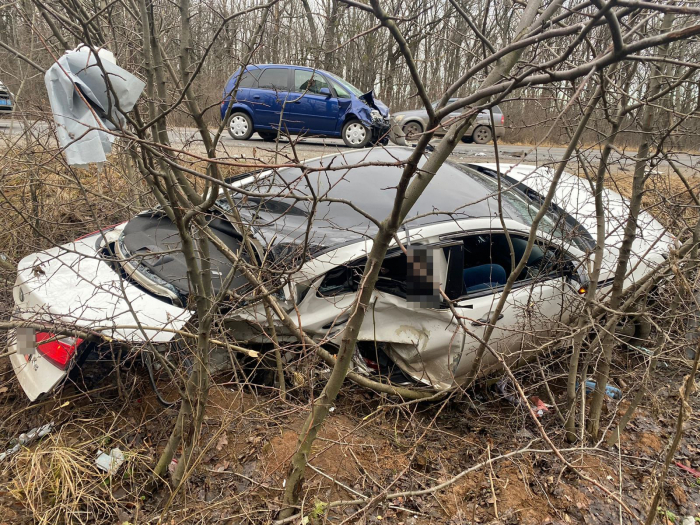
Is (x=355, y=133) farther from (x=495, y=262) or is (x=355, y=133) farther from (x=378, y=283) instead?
(x=378, y=283)

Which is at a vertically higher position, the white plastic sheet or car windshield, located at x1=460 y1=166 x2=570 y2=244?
the white plastic sheet

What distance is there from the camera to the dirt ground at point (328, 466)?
235 cm

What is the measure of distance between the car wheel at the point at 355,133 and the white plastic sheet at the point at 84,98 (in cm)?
788

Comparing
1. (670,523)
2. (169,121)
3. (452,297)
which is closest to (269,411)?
(452,297)

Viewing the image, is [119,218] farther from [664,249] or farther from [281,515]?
[664,249]

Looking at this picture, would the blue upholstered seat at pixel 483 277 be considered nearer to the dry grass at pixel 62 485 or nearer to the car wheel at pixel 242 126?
the dry grass at pixel 62 485

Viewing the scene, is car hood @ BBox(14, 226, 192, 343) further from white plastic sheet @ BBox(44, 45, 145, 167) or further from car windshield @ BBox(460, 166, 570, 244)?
car windshield @ BBox(460, 166, 570, 244)

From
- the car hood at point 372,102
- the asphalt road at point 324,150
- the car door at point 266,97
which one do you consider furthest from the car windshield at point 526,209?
the car hood at point 372,102

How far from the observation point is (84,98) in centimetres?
149

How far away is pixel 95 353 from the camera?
3316 millimetres

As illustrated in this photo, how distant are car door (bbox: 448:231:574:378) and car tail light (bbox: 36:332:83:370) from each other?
239 cm

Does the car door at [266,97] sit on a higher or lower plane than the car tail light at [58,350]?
higher

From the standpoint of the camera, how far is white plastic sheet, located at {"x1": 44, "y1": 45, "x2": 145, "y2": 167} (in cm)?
148

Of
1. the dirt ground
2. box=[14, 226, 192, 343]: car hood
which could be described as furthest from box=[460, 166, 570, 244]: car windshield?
box=[14, 226, 192, 343]: car hood
